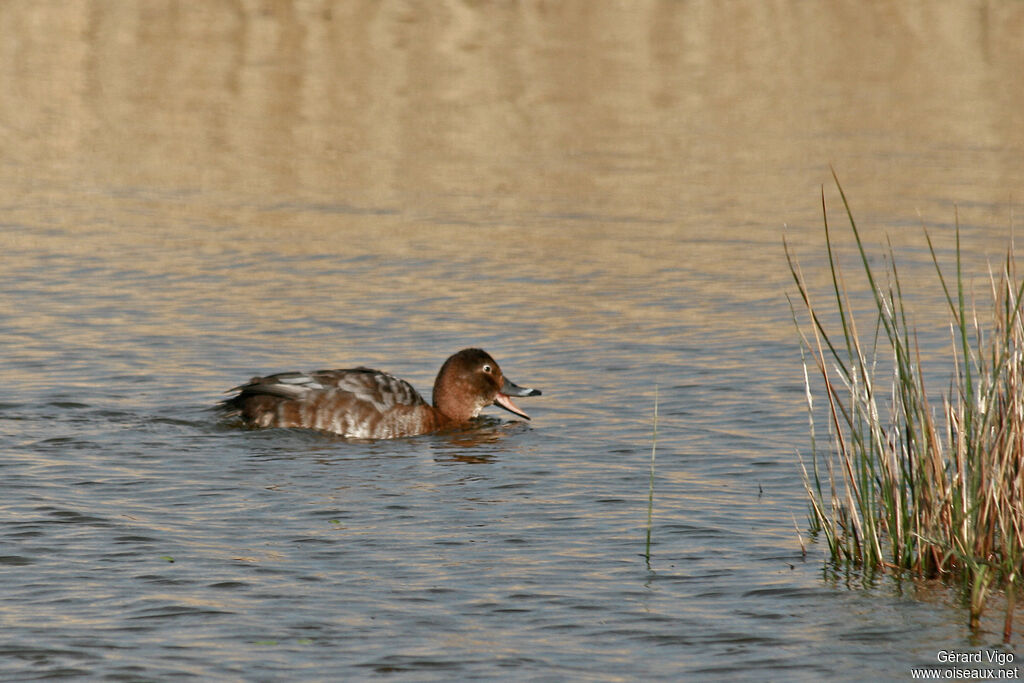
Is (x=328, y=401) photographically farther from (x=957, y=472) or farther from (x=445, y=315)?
(x=957, y=472)

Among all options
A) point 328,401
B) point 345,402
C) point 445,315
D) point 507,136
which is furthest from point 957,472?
point 507,136

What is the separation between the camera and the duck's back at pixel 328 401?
1222 cm

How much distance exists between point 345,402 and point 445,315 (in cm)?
385

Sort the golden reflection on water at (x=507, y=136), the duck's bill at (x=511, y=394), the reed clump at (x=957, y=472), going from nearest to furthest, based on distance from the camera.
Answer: the reed clump at (x=957, y=472), the duck's bill at (x=511, y=394), the golden reflection on water at (x=507, y=136)

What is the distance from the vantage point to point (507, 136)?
1036 inches

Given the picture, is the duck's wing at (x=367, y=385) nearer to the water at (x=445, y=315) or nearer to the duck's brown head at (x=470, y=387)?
A: the water at (x=445, y=315)

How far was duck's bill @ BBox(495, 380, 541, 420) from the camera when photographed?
12.9 metres

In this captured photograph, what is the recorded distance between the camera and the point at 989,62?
34406 mm

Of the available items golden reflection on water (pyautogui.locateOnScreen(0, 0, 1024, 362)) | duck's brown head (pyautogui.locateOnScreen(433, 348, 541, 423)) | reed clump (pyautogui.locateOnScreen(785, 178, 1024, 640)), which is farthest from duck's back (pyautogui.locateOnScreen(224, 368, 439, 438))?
reed clump (pyautogui.locateOnScreen(785, 178, 1024, 640))

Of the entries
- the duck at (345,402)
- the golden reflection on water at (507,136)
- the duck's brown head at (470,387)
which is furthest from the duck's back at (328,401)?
the golden reflection on water at (507,136)

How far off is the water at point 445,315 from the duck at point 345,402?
202mm

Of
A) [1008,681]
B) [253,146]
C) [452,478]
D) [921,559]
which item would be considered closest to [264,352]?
[452,478]

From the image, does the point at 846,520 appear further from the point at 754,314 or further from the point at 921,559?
the point at 754,314

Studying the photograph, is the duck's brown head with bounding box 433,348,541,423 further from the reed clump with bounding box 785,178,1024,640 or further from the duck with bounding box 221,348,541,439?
the reed clump with bounding box 785,178,1024,640
